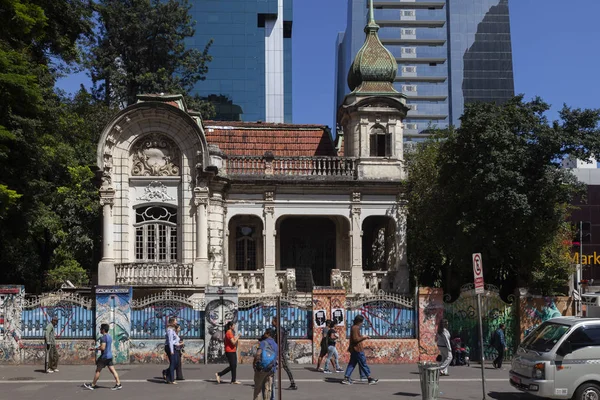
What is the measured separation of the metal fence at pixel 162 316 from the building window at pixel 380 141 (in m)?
11.3

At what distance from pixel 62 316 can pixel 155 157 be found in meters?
8.23

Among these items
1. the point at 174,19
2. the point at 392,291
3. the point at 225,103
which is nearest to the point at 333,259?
the point at 392,291

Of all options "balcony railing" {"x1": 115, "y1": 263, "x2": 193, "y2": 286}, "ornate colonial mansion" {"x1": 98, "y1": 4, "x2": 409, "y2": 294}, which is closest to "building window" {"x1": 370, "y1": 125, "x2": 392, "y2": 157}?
"ornate colonial mansion" {"x1": 98, "y1": 4, "x2": 409, "y2": 294}

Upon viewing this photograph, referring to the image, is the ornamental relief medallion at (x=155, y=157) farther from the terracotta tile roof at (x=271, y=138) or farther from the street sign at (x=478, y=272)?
the street sign at (x=478, y=272)

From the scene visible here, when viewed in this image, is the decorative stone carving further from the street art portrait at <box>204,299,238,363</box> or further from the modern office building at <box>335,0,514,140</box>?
the modern office building at <box>335,0,514,140</box>

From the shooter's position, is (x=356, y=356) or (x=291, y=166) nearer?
(x=356, y=356)

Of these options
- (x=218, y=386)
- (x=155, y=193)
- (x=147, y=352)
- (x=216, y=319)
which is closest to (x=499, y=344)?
(x=216, y=319)

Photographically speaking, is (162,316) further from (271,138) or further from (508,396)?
(271,138)

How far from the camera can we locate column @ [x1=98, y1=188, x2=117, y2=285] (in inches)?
1104

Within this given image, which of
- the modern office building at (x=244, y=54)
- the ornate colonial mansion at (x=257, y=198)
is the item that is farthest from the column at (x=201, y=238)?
the modern office building at (x=244, y=54)

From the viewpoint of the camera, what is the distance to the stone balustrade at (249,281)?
99.8 feet

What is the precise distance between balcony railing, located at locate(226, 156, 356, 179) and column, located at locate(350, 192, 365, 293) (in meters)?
1.17

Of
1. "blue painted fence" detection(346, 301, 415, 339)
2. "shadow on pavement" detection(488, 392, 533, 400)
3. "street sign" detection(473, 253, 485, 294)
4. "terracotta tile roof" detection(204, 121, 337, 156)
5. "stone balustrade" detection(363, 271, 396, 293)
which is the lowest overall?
"shadow on pavement" detection(488, 392, 533, 400)

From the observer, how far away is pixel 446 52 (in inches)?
3947
